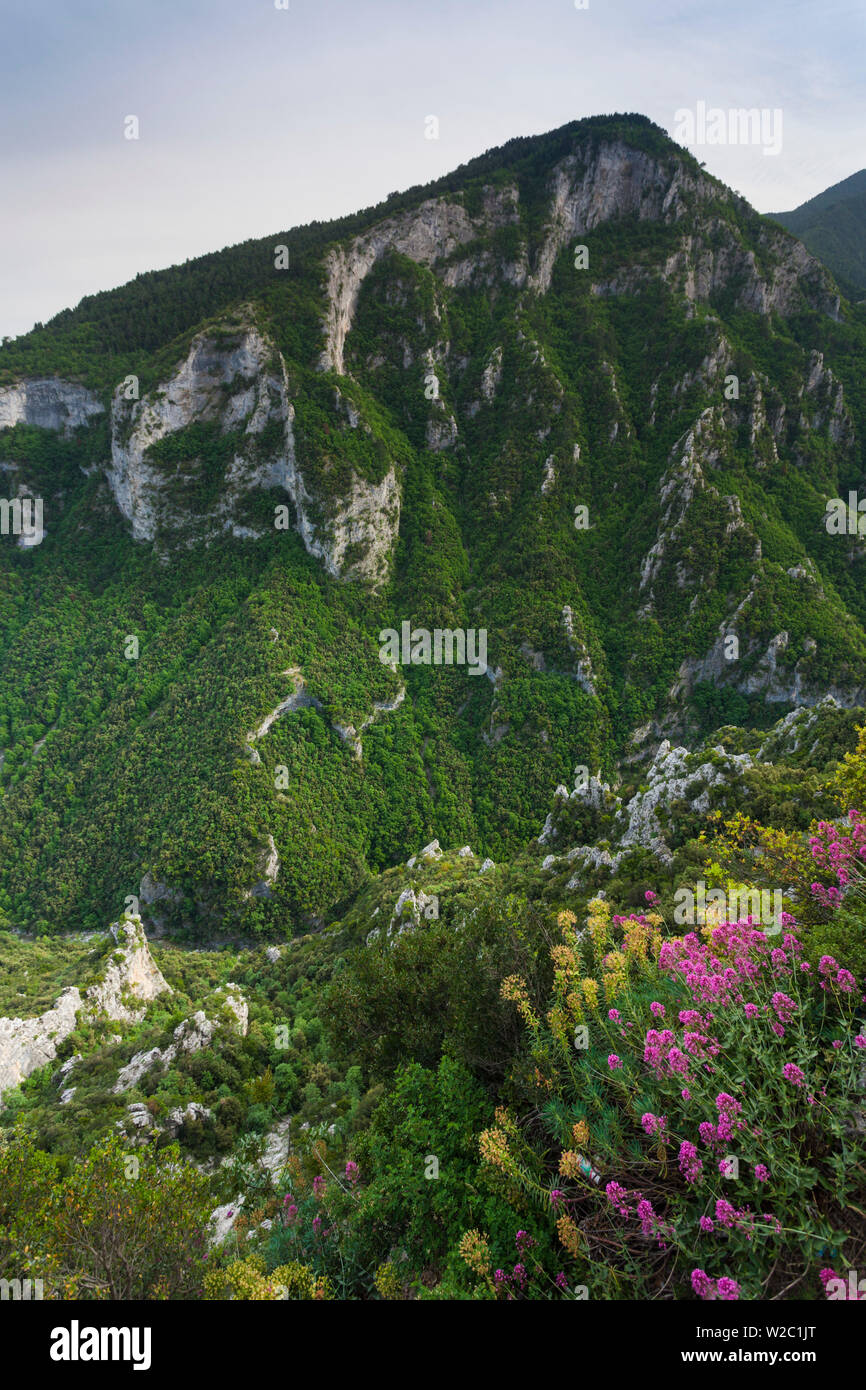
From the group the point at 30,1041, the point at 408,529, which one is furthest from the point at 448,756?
the point at 30,1041

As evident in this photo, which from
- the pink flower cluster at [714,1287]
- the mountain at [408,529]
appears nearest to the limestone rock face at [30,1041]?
the mountain at [408,529]

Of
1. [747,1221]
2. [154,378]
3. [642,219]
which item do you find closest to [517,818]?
[747,1221]

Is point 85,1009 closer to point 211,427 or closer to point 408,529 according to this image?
point 408,529

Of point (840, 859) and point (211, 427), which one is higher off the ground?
point (211, 427)

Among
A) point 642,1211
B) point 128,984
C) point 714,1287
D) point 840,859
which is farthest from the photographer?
point 128,984

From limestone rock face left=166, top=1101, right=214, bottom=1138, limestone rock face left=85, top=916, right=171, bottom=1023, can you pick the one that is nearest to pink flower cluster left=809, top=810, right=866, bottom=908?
limestone rock face left=166, top=1101, right=214, bottom=1138
